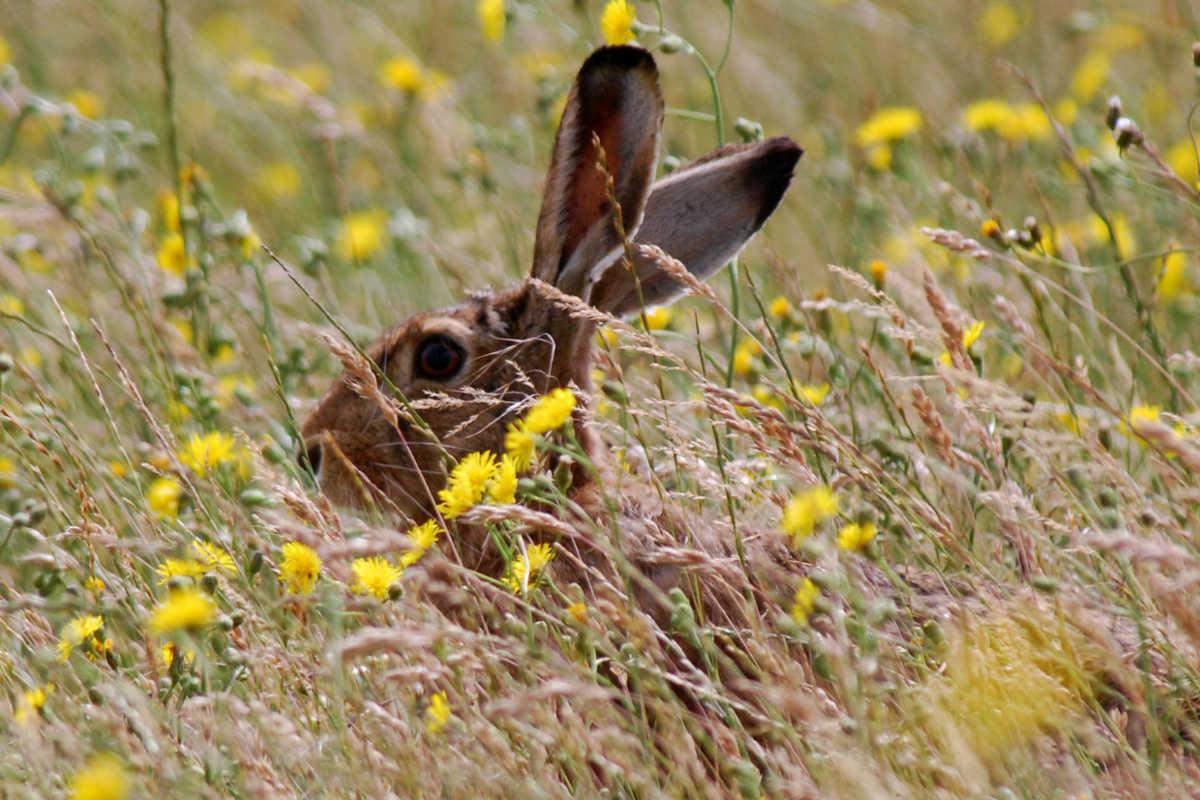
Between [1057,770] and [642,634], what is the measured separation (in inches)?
30.5

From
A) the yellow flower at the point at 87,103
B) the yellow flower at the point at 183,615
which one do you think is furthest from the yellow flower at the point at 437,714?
the yellow flower at the point at 87,103

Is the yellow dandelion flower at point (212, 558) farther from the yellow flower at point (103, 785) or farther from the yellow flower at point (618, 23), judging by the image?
the yellow flower at point (618, 23)

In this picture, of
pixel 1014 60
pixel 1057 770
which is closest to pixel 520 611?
pixel 1057 770

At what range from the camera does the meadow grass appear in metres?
2.78

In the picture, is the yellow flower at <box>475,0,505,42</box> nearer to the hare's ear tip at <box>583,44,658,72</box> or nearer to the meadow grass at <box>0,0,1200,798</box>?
the meadow grass at <box>0,0,1200,798</box>

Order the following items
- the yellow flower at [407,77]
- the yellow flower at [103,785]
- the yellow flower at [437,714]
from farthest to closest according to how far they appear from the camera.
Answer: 1. the yellow flower at [407,77]
2. the yellow flower at [437,714]
3. the yellow flower at [103,785]

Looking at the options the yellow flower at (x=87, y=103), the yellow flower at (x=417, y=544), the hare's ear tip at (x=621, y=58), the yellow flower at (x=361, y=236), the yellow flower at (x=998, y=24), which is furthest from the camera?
the yellow flower at (x=998, y=24)

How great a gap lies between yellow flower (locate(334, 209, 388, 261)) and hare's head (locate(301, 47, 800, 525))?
1.13 metres

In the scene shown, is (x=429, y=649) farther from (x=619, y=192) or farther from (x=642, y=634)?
(x=619, y=192)

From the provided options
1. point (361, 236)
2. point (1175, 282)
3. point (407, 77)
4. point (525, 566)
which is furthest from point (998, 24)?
point (525, 566)

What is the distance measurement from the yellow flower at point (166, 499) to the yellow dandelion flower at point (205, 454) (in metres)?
0.07

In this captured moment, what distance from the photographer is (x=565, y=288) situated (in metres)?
4.55

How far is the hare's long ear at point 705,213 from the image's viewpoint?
4.29 m

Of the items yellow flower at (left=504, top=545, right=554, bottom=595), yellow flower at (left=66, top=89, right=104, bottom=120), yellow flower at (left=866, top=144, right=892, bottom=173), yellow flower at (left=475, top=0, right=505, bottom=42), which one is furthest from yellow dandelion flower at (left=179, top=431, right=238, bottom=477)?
yellow flower at (left=66, top=89, right=104, bottom=120)
